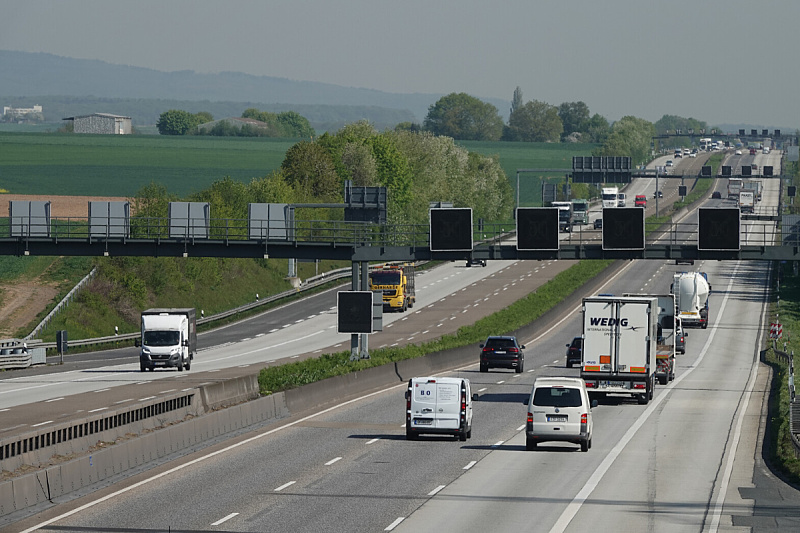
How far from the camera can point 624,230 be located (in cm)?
5894

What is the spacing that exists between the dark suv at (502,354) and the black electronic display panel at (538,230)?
10074 mm

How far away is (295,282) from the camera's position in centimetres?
10600

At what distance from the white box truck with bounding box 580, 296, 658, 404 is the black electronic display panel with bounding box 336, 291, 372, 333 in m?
12.6

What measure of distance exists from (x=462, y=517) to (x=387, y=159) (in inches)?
5117

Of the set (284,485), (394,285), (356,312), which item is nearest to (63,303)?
(394,285)

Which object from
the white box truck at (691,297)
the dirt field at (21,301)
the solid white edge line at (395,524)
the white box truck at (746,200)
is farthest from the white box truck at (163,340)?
the white box truck at (746,200)

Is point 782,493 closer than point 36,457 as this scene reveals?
No

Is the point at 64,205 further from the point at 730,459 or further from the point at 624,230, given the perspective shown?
the point at 730,459

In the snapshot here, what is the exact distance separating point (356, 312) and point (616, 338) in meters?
14.2

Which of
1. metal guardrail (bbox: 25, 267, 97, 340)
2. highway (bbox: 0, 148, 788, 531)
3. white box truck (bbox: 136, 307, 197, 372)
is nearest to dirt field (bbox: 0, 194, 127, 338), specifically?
metal guardrail (bbox: 25, 267, 97, 340)

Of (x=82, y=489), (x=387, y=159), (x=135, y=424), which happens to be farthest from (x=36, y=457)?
(x=387, y=159)

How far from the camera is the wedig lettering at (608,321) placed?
4991 cm

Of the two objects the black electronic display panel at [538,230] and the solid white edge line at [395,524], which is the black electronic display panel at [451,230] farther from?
the solid white edge line at [395,524]

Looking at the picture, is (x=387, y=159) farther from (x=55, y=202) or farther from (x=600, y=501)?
(x=600, y=501)
